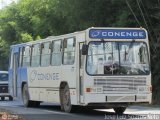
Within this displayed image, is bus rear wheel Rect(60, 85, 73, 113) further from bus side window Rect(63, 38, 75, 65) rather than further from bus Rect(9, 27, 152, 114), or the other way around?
bus side window Rect(63, 38, 75, 65)

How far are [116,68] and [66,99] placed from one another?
9.40 feet

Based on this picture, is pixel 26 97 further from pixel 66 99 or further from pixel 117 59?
pixel 117 59

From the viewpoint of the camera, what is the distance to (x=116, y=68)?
69.9 feet

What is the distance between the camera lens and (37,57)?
88.2 ft

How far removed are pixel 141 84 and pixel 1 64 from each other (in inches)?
2488

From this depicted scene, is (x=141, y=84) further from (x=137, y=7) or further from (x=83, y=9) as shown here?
(x=83, y=9)

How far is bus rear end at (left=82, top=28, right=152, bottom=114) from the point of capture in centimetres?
2100

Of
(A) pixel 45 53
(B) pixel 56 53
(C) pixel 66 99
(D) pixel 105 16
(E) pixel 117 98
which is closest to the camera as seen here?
(E) pixel 117 98

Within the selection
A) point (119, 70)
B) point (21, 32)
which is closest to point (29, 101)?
point (119, 70)

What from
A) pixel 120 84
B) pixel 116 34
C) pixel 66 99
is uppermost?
pixel 116 34

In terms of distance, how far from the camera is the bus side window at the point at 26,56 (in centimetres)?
2831

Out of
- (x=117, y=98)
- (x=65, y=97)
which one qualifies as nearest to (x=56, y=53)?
(x=65, y=97)

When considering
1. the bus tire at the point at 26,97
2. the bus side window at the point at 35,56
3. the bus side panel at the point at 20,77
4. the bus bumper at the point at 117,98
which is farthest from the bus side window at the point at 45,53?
the bus bumper at the point at 117,98

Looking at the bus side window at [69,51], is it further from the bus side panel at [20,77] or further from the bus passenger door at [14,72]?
the bus passenger door at [14,72]
